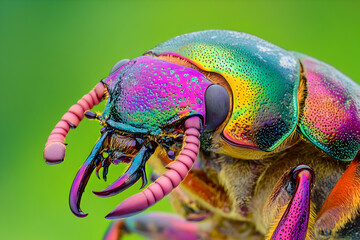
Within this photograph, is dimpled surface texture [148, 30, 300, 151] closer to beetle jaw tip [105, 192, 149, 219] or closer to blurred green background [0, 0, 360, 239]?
beetle jaw tip [105, 192, 149, 219]

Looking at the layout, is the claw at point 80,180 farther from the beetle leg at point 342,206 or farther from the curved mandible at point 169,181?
the beetle leg at point 342,206

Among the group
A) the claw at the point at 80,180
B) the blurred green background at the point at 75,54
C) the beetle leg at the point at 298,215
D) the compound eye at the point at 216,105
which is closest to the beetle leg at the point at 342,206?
the beetle leg at the point at 298,215

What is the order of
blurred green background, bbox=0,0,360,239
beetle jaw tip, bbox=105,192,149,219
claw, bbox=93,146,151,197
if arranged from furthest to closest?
blurred green background, bbox=0,0,360,239
claw, bbox=93,146,151,197
beetle jaw tip, bbox=105,192,149,219

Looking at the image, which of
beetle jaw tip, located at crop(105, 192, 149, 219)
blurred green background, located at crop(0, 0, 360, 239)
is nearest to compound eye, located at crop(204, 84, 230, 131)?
beetle jaw tip, located at crop(105, 192, 149, 219)

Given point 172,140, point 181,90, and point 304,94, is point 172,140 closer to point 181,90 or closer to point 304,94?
point 181,90

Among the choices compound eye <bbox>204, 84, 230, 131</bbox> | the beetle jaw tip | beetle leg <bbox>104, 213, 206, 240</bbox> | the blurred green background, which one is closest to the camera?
the beetle jaw tip

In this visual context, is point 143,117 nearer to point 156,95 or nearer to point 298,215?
point 156,95

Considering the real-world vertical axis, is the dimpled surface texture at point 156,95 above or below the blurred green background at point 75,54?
above
